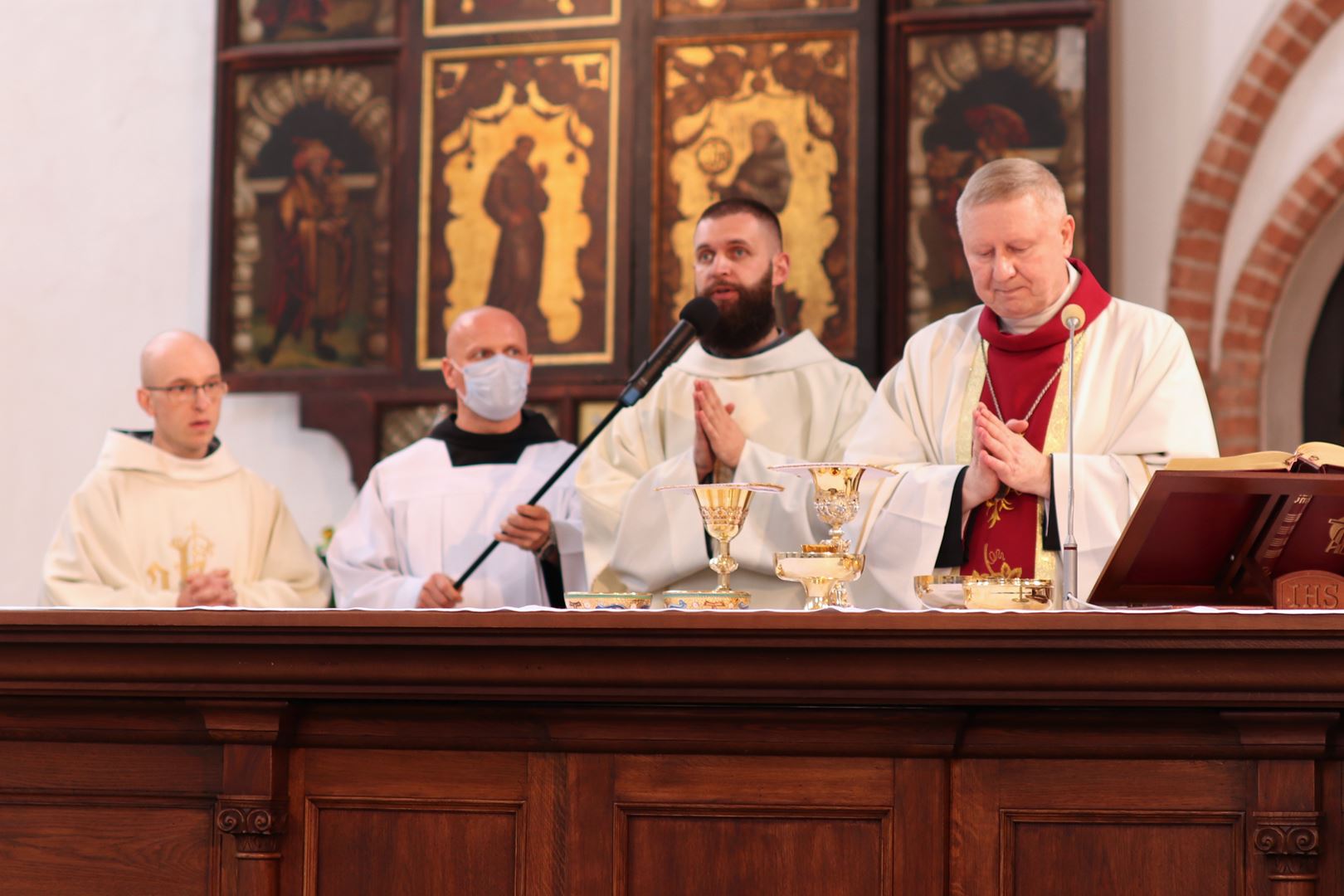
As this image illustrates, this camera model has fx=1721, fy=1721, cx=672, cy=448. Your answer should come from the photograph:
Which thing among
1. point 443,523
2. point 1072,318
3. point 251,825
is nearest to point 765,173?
Answer: point 443,523

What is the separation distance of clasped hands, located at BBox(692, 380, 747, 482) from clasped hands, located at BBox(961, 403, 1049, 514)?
759 millimetres

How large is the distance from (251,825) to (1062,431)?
203cm

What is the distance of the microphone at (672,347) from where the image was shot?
3.86m

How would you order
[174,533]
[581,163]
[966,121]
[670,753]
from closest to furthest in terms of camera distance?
[670,753], [174,533], [966,121], [581,163]

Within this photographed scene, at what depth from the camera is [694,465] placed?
14.2 feet

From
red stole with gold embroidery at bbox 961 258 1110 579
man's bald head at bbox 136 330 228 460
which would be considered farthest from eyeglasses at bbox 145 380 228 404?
red stole with gold embroidery at bbox 961 258 1110 579

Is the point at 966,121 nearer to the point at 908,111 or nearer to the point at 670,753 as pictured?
the point at 908,111

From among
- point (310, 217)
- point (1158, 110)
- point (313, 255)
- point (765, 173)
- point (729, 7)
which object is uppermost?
point (729, 7)

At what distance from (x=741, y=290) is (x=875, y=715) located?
2.19 metres

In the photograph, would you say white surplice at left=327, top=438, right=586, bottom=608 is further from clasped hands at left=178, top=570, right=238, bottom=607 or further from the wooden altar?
the wooden altar

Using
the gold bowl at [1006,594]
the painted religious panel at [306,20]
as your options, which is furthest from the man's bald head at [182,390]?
the gold bowl at [1006,594]

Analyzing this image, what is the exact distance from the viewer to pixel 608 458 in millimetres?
4840

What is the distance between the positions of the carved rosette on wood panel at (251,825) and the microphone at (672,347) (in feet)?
4.34

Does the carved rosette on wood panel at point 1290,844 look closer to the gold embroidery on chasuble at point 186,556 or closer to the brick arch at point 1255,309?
the gold embroidery on chasuble at point 186,556
